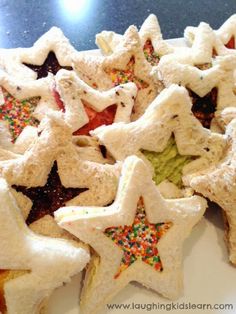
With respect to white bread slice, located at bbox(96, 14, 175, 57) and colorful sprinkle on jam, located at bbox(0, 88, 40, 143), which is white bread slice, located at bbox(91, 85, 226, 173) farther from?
white bread slice, located at bbox(96, 14, 175, 57)

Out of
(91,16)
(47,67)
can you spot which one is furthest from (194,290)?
(91,16)

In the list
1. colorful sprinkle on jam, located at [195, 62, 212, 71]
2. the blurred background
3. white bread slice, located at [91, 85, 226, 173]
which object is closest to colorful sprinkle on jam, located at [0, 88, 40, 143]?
white bread slice, located at [91, 85, 226, 173]

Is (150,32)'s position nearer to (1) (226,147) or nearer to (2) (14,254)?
(1) (226,147)

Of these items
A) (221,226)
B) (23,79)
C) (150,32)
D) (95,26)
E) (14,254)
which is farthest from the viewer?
(95,26)

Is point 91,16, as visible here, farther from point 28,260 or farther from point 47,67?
point 28,260

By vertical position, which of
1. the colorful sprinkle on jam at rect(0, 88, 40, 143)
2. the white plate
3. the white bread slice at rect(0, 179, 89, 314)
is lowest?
the white plate

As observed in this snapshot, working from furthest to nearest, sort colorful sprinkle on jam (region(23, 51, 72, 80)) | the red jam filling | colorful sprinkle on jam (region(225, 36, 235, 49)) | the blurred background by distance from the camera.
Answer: the blurred background → colorful sprinkle on jam (region(225, 36, 235, 49)) → colorful sprinkle on jam (region(23, 51, 72, 80)) → the red jam filling

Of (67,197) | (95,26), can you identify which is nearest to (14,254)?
(67,197)
